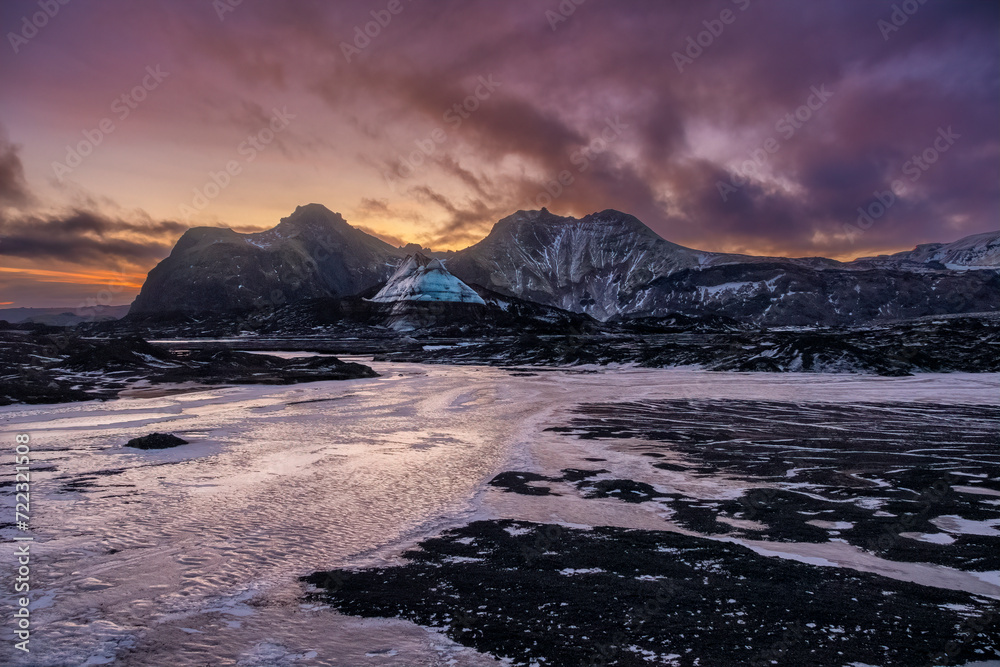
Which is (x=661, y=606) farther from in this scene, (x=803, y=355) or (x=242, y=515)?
(x=803, y=355)

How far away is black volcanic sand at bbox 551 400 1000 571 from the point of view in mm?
8359

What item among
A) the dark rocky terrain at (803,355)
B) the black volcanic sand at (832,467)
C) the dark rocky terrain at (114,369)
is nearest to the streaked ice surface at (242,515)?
the black volcanic sand at (832,467)

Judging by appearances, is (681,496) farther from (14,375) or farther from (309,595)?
(14,375)

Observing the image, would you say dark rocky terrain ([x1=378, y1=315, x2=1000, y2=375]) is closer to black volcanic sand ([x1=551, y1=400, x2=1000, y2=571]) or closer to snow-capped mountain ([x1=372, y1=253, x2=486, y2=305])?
black volcanic sand ([x1=551, y1=400, x2=1000, y2=571])

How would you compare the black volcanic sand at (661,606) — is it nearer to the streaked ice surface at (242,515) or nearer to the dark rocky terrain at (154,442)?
the streaked ice surface at (242,515)

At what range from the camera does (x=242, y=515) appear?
923 cm

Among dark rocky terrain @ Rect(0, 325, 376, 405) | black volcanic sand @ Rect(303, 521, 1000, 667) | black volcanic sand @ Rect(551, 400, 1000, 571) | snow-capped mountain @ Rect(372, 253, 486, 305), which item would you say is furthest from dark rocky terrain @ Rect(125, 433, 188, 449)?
snow-capped mountain @ Rect(372, 253, 486, 305)

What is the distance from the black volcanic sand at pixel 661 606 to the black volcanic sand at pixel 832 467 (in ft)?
5.25

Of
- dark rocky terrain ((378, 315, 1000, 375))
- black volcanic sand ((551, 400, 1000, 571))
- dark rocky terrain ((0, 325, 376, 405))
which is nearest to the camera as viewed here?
black volcanic sand ((551, 400, 1000, 571))

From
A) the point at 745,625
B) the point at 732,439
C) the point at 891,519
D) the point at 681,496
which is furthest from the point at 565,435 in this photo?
the point at 745,625

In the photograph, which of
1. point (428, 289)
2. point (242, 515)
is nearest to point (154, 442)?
point (242, 515)

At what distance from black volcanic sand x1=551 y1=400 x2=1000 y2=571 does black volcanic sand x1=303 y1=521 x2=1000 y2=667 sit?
1601mm

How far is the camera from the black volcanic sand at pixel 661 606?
496 cm

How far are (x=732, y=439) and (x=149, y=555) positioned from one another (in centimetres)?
1612
